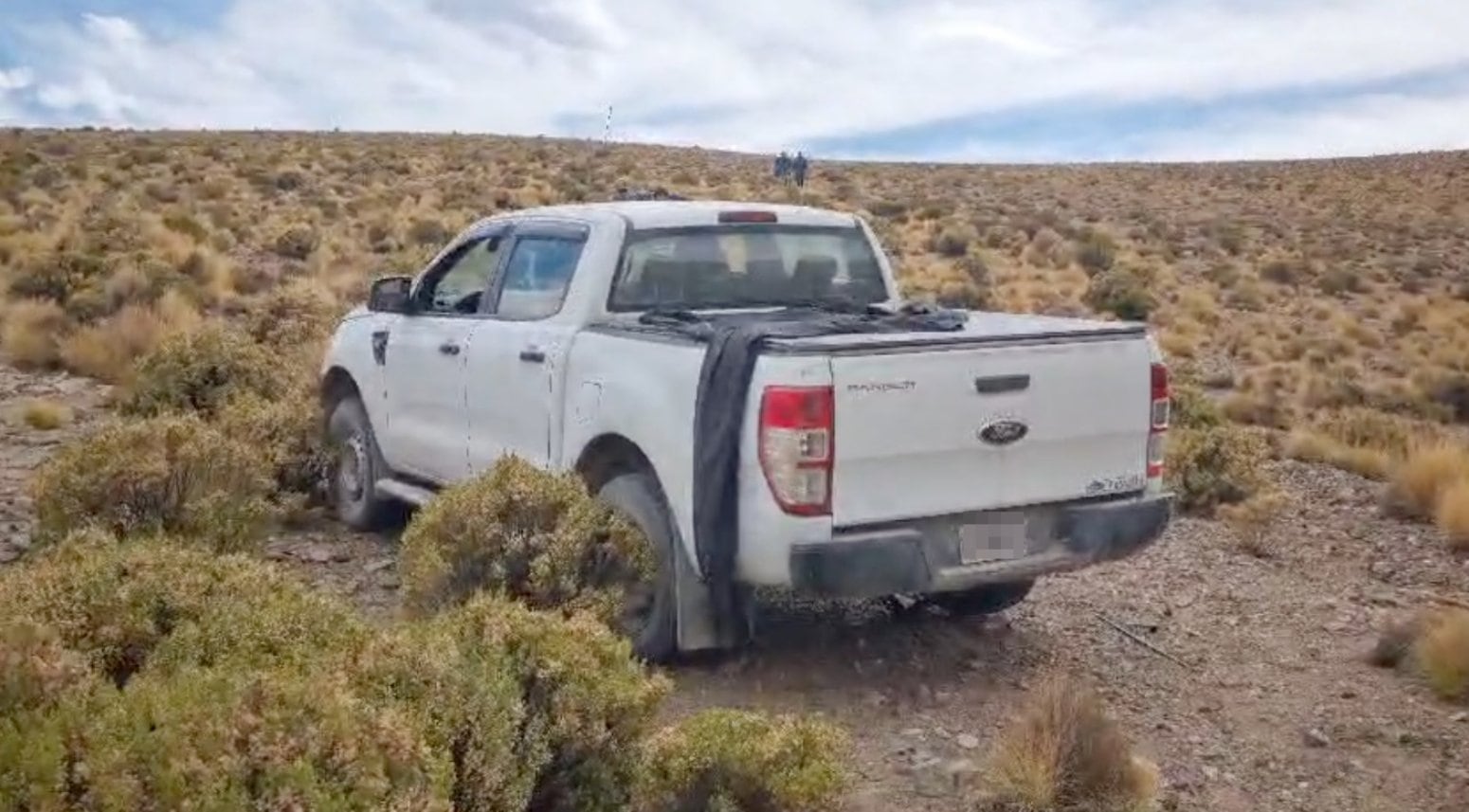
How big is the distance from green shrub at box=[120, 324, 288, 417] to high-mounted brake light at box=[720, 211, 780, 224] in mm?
5192

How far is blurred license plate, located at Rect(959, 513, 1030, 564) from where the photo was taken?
5.93 m

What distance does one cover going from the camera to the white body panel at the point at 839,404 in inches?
218

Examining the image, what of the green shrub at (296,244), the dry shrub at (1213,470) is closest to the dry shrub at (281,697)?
the dry shrub at (1213,470)

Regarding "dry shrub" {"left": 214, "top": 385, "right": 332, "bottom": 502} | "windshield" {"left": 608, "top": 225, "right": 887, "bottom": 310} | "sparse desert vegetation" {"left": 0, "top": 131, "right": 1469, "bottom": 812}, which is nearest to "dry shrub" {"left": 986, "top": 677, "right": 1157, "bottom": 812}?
"sparse desert vegetation" {"left": 0, "top": 131, "right": 1469, "bottom": 812}

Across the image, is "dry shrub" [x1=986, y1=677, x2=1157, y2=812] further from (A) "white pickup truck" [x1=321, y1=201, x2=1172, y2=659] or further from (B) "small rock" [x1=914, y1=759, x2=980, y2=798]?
(A) "white pickup truck" [x1=321, y1=201, x2=1172, y2=659]

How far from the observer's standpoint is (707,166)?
210 ft

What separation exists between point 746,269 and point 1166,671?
2637 millimetres

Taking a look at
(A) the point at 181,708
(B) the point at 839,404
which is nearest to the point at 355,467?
(B) the point at 839,404

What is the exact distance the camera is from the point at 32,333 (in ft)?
50.8

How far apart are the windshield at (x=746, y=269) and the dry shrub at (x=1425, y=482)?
5023 millimetres

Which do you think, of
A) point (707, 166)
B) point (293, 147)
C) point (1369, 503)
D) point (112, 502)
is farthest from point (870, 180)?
point (112, 502)

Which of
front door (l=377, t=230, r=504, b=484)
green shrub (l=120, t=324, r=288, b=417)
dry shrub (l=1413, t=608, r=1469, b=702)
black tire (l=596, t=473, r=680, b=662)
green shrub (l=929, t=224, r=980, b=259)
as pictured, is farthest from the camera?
green shrub (l=929, t=224, r=980, b=259)

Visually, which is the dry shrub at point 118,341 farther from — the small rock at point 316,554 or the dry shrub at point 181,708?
the dry shrub at point 181,708

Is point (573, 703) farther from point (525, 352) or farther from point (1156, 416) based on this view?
point (1156, 416)
